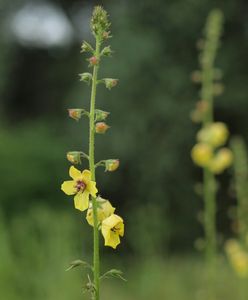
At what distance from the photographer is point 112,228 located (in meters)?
1.71

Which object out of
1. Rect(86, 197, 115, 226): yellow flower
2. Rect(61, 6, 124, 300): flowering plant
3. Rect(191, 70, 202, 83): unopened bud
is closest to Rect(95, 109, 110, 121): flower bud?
Rect(61, 6, 124, 300): flowering plant

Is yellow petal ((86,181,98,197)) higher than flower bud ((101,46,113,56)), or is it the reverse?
flower bud ((101,46,113,56))

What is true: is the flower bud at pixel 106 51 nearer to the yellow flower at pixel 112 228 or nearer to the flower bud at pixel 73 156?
the flower bud at pixel 73 156

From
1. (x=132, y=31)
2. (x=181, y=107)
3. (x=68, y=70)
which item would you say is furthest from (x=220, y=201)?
(x=68, y=70)

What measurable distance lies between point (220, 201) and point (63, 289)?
9622 mm

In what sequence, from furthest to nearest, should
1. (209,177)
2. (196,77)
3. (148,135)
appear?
(148,135)
(209,177)
(196,77)

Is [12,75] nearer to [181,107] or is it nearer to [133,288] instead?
[181,107]

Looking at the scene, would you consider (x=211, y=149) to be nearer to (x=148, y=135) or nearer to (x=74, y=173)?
(x=74, y=173)

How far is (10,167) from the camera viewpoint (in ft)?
45.7

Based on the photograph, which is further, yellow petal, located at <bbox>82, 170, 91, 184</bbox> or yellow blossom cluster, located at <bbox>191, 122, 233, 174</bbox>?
yellow blossom cluster, located at <bbox>191, 122, 233, 174</bbox>

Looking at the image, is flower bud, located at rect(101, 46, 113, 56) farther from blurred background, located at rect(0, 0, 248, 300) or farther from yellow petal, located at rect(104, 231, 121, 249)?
blurred background, located at rect(0, 0, 248, 300)

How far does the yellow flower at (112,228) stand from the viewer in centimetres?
169

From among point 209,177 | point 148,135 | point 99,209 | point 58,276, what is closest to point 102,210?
point 99,209

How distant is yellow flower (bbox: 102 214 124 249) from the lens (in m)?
1.69
